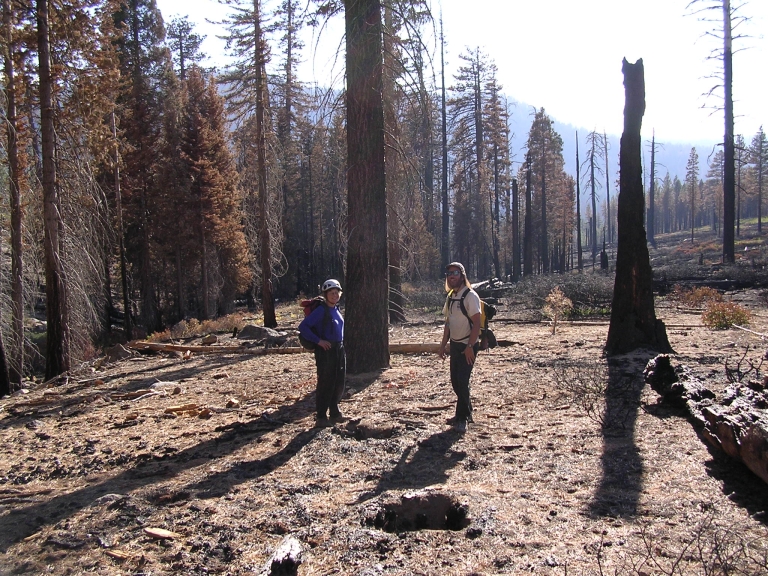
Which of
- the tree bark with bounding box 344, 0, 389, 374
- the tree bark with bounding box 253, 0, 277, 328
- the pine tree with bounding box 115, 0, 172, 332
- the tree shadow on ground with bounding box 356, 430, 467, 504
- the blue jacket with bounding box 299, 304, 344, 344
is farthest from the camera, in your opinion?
the pine tree with bounding box 115, 0, 172, 332

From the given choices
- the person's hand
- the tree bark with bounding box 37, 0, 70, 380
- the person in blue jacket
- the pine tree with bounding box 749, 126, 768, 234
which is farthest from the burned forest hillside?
the pine tree with bounding box 749, 126, 768, 234

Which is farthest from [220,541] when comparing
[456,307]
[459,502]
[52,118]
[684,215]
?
[684,215]

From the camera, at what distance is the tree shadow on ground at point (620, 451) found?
12.9 ft

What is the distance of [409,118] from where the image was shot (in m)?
10.1

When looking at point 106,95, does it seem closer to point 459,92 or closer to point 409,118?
point 409,118

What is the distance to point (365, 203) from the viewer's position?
9.30 m

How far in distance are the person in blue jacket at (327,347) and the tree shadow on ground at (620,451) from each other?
3.06 meters

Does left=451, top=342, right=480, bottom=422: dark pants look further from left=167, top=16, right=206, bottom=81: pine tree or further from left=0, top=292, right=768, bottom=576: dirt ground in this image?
left=167, top=16, right=206, bottom=81: pine tree

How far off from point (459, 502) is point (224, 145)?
28.7 metres

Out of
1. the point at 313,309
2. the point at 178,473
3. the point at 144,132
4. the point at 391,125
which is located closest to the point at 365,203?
the point at 391,125

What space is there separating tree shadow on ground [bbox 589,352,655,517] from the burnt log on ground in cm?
45

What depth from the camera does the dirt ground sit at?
338 cm

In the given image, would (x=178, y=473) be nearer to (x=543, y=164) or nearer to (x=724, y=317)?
(x=724, y=317)

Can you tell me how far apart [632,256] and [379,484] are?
6794 millimetres
